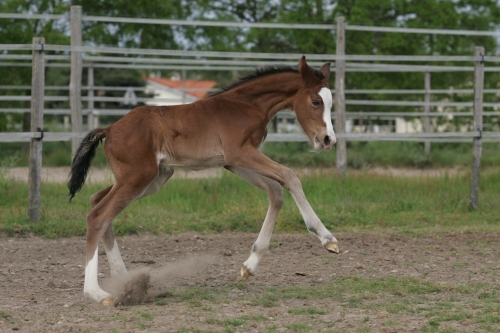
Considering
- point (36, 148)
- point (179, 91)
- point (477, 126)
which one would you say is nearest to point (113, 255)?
point (36, 148)

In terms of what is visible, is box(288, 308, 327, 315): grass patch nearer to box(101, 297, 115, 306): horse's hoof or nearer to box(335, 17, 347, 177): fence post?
box(101, 297, 115, 306): horse's hoof

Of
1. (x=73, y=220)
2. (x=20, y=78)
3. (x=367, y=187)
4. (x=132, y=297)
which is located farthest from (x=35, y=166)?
(x=20, y=78)

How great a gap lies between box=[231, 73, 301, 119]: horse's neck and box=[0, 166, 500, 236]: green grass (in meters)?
2.96

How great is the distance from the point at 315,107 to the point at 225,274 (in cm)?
178

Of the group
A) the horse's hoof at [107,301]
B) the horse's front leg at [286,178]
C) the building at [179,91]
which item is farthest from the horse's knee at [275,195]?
the building at [179,91]

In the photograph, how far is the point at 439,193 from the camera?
11.2 metres

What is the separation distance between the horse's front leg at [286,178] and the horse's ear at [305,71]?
2.51 feet

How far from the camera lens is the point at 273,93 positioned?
658 cm

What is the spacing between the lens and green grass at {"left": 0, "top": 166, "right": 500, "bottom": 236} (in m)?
9.17

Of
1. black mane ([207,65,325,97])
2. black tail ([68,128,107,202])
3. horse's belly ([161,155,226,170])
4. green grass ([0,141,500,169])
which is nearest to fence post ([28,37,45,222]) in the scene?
black tail ([68,128,107,202])

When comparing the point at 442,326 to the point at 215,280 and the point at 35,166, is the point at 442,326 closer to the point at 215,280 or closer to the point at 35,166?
the point at 215,280

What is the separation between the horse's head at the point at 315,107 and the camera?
20.1 feet

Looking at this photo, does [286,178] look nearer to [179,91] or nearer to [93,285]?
[93,285]

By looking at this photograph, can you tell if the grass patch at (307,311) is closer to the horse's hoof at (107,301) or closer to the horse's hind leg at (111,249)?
the horse's hoof at (107,301)
